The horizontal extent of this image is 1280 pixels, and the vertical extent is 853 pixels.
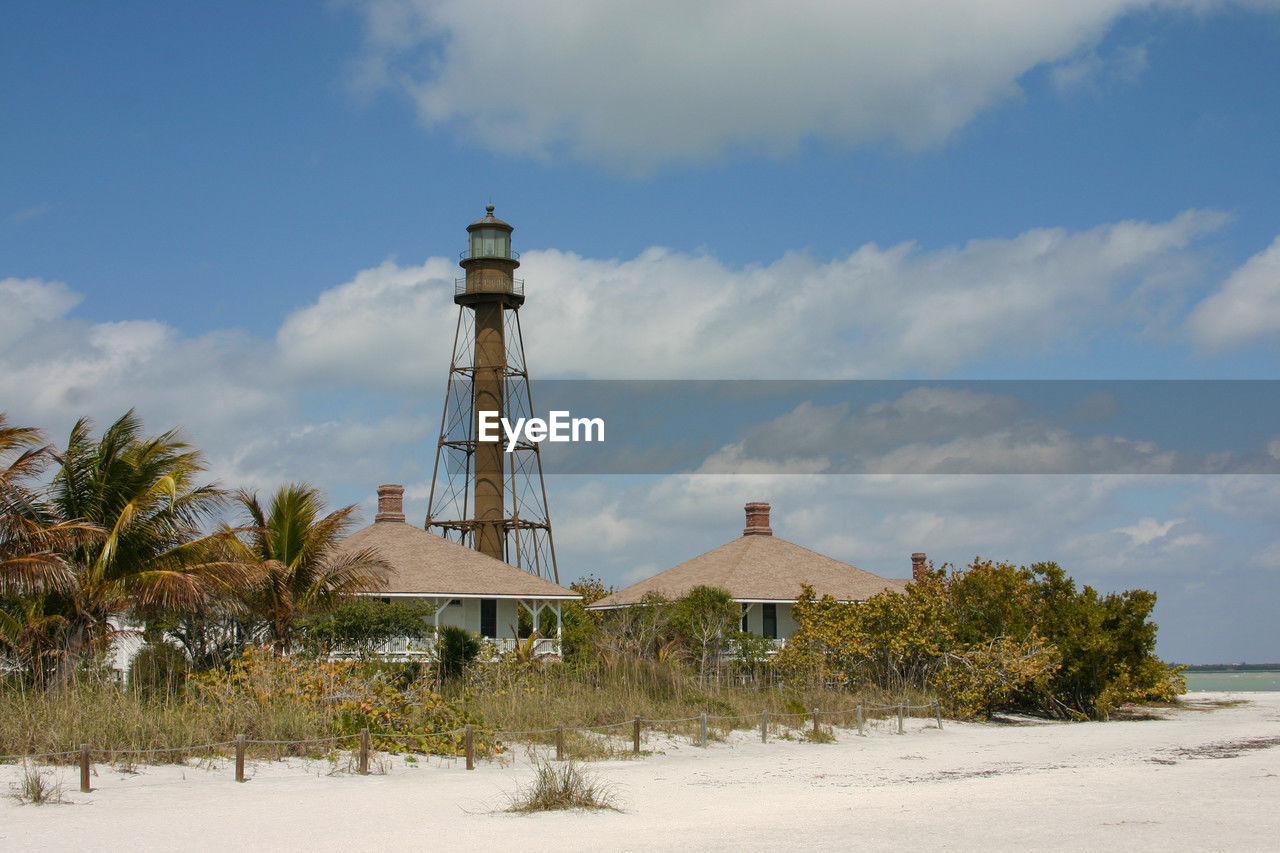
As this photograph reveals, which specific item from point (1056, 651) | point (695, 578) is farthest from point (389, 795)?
point (695, 578)

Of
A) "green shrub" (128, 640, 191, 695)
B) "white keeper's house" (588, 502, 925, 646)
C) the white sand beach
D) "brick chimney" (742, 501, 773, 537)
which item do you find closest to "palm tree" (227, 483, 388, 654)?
"green shrub" (128, 640, 191, 695)

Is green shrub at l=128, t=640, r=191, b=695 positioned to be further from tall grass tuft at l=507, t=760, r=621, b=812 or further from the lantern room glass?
the lantern room glass

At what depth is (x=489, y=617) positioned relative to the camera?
3406 centimetres

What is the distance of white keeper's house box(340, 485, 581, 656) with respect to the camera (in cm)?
3234

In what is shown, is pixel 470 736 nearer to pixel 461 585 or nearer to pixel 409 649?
pixel 409 649

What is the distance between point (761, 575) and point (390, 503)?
437 inches

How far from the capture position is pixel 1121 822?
1239 cm

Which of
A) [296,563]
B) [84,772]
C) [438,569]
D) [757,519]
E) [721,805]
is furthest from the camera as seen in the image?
[757,519]

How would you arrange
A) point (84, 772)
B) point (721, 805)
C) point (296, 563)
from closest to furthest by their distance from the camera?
point (84, 772) < point (721, 805) < point (296, 563)

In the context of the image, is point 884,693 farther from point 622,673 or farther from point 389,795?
point 389,795

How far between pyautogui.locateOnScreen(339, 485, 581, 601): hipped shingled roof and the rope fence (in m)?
11.3

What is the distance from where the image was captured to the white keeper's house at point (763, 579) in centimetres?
3619

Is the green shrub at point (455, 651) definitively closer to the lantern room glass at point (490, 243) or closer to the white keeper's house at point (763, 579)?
the white keeper's house at point (763, 579)

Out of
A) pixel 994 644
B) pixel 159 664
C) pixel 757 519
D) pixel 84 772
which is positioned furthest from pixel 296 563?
pixel 757 519
